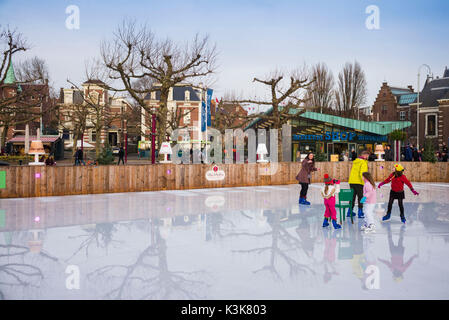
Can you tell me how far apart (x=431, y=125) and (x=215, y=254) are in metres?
43.9

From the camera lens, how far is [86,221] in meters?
9.76

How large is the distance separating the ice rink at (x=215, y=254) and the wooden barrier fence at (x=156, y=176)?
3.21 m

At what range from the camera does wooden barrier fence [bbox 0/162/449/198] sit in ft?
48.9

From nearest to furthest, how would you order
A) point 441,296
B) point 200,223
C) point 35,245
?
point 441,296, point 35,245, point 200,223

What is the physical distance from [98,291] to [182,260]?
1.63m

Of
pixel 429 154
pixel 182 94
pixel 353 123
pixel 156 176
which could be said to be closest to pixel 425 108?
pixel 353 123

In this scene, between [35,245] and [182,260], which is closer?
[182,260]

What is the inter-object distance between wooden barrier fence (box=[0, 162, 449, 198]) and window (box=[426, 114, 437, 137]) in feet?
76.7

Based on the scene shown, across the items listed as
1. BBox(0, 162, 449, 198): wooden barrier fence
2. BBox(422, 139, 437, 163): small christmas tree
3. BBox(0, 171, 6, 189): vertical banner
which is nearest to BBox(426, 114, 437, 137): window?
BBox(422, 139, 437, 163): small christmas tree

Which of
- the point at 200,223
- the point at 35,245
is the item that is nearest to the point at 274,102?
the point at 200,223

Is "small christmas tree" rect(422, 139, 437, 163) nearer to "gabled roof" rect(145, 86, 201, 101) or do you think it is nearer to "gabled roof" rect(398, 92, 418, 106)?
"gabled roof" rect(398, 92, 418, 106)
